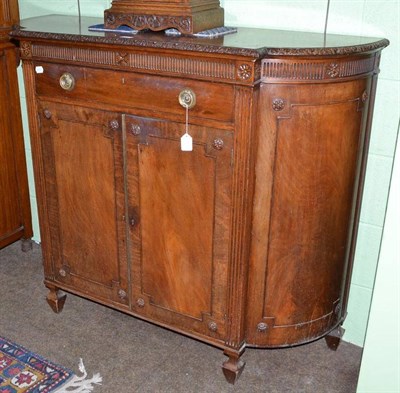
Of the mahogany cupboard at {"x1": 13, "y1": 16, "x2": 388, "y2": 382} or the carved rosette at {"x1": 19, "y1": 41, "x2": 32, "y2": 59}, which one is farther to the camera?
the carved rosette at {"x1": 19, "y1": 41, "x2": 32, "y2": 59}

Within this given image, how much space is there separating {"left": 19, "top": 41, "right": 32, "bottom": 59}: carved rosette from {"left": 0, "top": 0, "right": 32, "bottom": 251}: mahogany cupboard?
1.89ft

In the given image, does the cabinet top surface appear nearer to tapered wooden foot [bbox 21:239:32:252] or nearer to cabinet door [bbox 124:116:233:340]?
cabinet door [bbox 124:116:233:340]

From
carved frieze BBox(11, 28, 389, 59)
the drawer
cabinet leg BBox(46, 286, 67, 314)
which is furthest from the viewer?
cabinet leg BBox(46, 286, 67, 314)

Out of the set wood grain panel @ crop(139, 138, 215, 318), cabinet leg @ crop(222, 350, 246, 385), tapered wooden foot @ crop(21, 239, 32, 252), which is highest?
wood grain panel @ crop(139, 138, 215, 318)

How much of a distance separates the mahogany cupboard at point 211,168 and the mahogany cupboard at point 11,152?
1.55ft

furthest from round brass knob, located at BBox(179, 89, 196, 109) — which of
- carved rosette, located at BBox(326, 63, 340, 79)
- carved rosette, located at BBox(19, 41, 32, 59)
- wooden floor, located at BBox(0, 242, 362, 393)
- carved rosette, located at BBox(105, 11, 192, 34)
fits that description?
wooden floor, located at BBox(0, 242, 362, 393)

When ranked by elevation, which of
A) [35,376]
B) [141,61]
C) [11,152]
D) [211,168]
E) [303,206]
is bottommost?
[35,376]

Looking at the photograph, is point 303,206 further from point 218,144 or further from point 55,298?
point 55,298

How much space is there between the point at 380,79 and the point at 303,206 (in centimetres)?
53

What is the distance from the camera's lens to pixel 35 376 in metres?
2.08

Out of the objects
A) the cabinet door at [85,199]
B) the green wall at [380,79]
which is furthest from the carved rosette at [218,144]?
the green wall at [380,79]

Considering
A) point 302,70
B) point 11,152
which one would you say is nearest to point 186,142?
point 302,70

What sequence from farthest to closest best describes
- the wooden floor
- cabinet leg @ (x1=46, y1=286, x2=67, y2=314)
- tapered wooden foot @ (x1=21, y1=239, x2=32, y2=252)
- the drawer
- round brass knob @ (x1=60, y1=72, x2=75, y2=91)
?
tapered wooden foot @ (x1=21, y1=239, x2=32, y2=252), cabinet leg @ (x1=46, y1=286, x2=67, y2=314), the wooden floor, round brass knob @ (x1=60, y1=72, x2=75, y2=91), the drawer

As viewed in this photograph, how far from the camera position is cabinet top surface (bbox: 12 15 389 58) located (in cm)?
159
